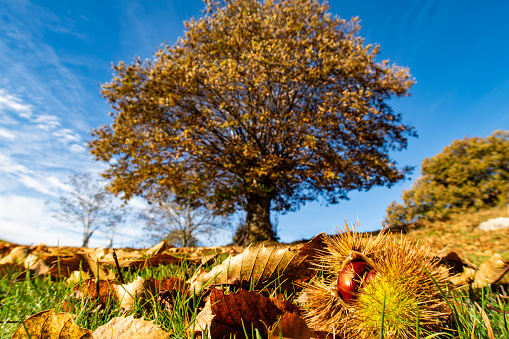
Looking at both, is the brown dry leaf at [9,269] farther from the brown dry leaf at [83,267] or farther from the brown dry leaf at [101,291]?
the brown dry leaf at [101,291]

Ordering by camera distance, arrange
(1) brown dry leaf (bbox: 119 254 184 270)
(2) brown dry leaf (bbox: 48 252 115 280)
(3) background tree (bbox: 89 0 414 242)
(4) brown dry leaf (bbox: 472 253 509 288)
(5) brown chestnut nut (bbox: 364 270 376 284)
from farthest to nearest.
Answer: (3) background tree (bbox: 89 0 414 242)
(1) brown dry leaf (bbox: 119 254 184 270)
(2) brown dry leaf (bbox: 48 252 115 280)
(4) brown dry leaf (bbox: 472 253 509 288)
(5) brown chestnut nut (bbox: 364 270 376 284)

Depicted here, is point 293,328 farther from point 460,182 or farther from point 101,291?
point 460,182

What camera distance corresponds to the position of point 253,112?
426 inches

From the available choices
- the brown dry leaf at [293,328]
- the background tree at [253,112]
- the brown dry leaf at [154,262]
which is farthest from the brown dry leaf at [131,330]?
the background tree at [253,112]

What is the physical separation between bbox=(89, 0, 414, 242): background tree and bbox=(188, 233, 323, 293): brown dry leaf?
8.41m

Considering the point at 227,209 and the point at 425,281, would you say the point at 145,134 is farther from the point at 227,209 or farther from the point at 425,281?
the point at 425,281

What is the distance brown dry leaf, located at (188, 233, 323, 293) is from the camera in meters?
1.23

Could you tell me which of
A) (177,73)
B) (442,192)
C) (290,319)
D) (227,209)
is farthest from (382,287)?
(442,192)

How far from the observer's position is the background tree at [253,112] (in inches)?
401

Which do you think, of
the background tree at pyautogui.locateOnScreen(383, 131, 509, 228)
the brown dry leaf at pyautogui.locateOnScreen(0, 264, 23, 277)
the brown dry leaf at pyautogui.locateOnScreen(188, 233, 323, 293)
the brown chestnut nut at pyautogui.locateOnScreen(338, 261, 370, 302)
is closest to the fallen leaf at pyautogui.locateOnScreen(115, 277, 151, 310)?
the brown dry leaf at pyautogui.locateOnScreen(188, 233, 323, 293)

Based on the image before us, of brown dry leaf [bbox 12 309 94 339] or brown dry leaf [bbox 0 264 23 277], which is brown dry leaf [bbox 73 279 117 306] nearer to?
brown dry leaf [bbox 12 309 94 339]

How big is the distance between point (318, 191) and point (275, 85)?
551cm

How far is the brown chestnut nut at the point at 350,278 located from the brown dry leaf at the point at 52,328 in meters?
0.78

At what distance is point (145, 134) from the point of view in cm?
1060
